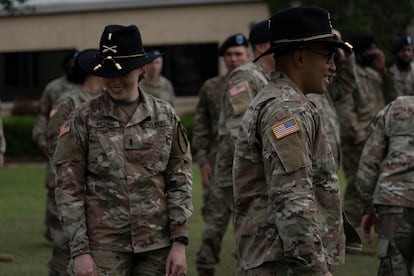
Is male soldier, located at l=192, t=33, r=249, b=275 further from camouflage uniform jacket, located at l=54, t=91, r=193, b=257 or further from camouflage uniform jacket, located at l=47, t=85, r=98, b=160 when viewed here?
camouflage uniform jacket, located at l=54, t=91, r=193, b=257

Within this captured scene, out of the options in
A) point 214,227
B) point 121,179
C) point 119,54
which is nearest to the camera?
point 121,179

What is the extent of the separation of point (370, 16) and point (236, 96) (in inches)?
806

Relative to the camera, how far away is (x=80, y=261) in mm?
5762

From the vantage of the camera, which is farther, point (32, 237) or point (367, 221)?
point (32, 237)

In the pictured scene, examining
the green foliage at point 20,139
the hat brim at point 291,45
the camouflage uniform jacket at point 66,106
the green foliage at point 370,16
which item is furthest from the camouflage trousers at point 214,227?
the green foliage at point 370,16

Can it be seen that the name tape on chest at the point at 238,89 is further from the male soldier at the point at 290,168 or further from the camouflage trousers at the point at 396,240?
the male soldier at the point at 290,168

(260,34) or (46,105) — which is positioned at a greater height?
(260,34)

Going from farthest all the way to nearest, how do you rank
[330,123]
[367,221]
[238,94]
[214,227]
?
[214,227] < [238,94] < [330,123] < [367,221]

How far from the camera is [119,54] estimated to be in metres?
6.02

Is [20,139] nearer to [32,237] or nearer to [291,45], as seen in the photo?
[32,237]

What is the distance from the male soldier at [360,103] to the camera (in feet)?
42.4

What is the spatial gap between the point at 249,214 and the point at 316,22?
922 mm

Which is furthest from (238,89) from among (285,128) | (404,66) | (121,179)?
(404,66)

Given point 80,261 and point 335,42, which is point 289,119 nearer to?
point 335,42
